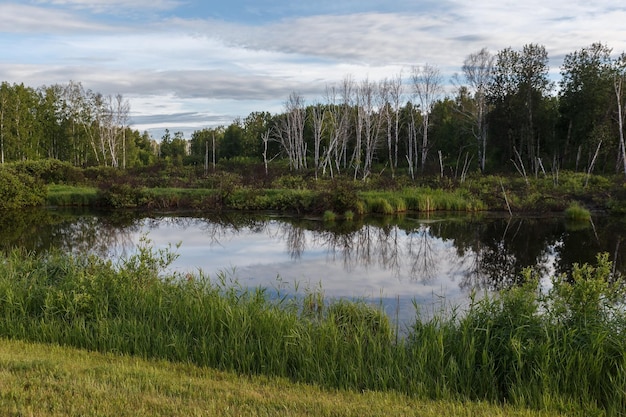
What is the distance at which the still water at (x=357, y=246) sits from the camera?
486 inches

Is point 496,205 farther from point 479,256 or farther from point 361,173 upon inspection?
point 361,173

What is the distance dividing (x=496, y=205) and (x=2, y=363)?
84.2 feet

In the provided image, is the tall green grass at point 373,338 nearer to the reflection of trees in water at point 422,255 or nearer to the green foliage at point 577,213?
the reflection of trees in water at point 422,255

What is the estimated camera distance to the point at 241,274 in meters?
13.2

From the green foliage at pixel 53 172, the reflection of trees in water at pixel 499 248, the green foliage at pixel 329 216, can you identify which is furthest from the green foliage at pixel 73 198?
the reflection of trees in water at pixel 499 248

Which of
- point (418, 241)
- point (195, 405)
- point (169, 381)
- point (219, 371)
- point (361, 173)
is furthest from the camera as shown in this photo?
point (361, 173)

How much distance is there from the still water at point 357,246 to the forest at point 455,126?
10.6 metres

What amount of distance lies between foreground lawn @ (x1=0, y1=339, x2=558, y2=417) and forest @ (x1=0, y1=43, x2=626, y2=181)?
26836mm

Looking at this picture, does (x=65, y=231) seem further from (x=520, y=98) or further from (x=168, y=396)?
(x=520, y=98)

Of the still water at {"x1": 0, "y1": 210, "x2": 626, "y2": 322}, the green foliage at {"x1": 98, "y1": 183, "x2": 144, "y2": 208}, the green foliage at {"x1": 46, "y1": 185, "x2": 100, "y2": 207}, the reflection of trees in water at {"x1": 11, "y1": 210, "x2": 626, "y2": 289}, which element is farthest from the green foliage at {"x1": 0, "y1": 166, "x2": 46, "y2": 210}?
the green foliage at {"x1": 98, "y1": 183, "x2": 144, "y2": 208}

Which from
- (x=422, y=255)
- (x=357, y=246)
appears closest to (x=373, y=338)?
(x=422, y=255)

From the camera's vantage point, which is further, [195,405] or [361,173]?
[361,173]

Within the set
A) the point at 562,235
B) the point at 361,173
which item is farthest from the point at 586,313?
the point at 361,173

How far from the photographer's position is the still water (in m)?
12.3
